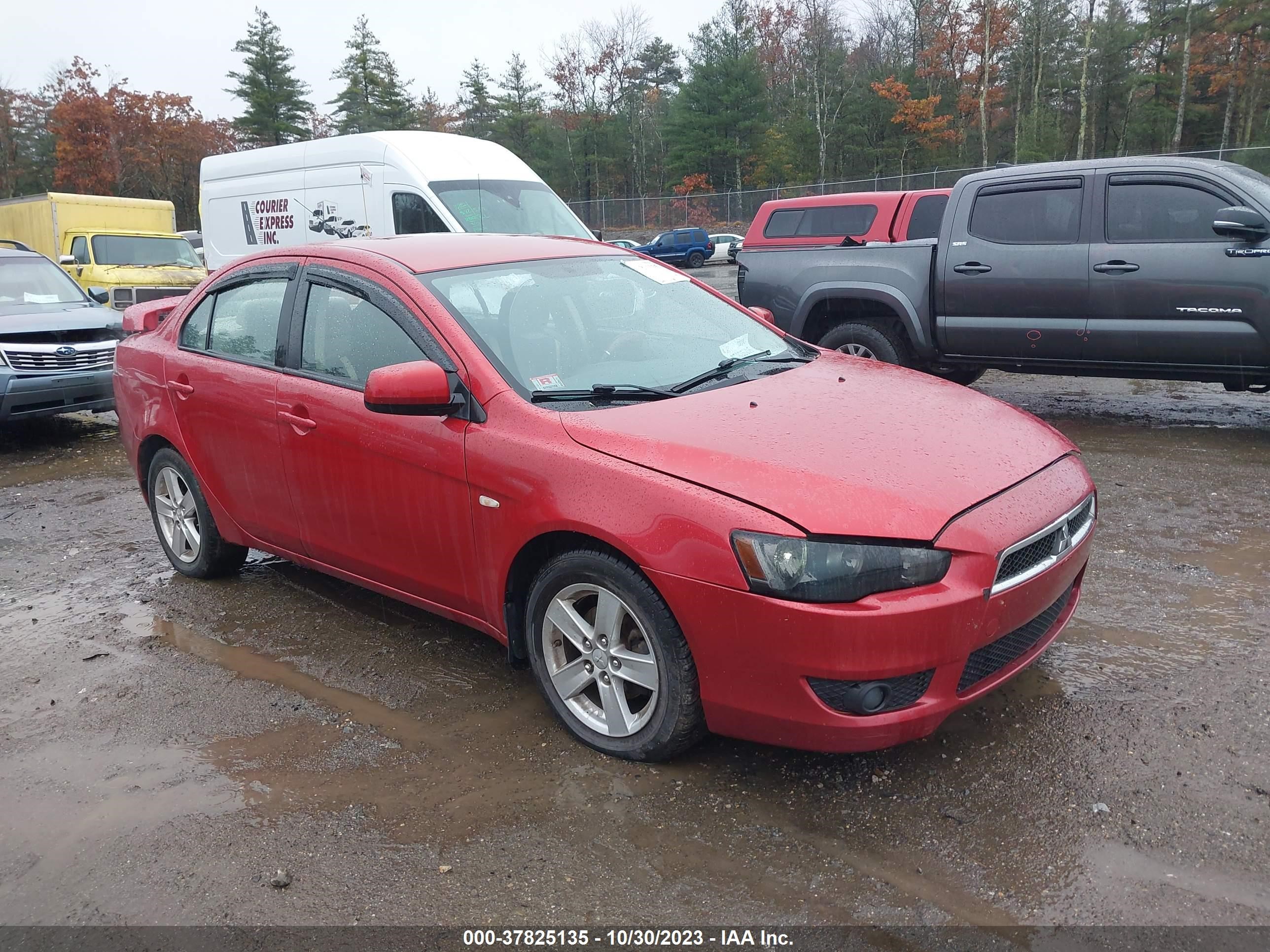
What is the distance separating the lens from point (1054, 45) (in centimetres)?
4403

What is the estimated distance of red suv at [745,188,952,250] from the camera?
12680 mm

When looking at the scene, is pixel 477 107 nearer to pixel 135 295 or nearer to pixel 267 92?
pixel 267 92

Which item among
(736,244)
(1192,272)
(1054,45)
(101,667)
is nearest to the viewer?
(101,667)

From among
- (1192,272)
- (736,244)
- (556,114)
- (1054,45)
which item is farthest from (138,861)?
(556,114)

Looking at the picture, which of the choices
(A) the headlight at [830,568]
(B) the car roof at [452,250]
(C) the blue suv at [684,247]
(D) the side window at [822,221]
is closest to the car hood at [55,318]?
(B) the car roof at [452,250]

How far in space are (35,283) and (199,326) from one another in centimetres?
631

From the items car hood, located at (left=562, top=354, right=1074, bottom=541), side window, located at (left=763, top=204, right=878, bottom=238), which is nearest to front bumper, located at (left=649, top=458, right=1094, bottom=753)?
car hood, located at (left=562, top=354, right=1074, bottom=541)

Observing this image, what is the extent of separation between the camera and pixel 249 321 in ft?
14.2

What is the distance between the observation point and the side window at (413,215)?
10.8 meters

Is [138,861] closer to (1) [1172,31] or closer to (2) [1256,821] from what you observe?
(2) [1256,821]

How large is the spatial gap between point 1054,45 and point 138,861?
50698 millimetres

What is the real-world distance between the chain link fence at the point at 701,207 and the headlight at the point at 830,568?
34.9 metres

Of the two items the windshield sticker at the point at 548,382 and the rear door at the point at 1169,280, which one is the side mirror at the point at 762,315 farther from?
the rear door at the point at 1169,280

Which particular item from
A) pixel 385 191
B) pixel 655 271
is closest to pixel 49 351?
pixel 385 191
